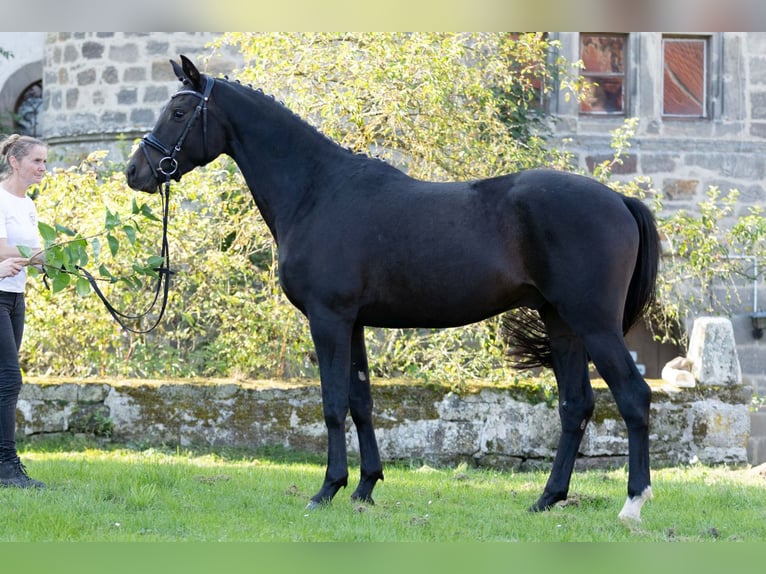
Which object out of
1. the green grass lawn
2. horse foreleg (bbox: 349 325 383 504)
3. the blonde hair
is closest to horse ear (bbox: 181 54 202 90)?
the blonde hair

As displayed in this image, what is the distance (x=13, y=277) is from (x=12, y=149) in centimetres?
73

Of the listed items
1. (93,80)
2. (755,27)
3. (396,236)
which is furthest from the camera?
(93,80)

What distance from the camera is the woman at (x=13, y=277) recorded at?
5.62m

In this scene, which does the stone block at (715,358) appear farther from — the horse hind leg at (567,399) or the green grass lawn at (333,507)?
the horse hind leg at (567,399)

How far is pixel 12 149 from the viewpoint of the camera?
5672mm

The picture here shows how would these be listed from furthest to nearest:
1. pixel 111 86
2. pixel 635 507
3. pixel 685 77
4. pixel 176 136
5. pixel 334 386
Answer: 1. pixel 685 77
2. pixel 111 86
3. pixel 176 136
4. pixel 334 386
5. pixel 635 507

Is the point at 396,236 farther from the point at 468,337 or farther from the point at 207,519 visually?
the point at 468,337

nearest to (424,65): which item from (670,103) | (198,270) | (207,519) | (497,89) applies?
(497,89)

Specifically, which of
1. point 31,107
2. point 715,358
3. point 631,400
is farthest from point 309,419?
point 31,107

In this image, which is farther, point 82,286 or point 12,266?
point 12,266

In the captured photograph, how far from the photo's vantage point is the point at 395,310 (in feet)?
17.2

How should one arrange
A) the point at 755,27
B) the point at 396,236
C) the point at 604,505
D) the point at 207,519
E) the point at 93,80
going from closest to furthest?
1. the point at 755,27
2. the point at 207,519
3. the point at 396,236
4. the point at 604,505
5. the point at 93,80

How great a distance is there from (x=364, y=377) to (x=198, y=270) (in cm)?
358

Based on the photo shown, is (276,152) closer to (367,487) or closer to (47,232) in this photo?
(47,232)
